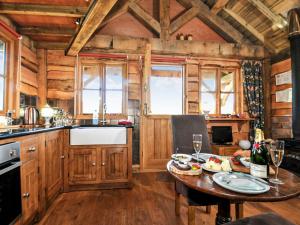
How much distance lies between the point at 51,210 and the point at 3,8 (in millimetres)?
2315

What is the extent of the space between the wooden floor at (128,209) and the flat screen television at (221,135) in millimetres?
1504

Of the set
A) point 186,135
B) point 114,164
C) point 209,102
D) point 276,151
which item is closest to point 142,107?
point 114,164

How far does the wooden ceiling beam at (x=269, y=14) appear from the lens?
10.5 ft

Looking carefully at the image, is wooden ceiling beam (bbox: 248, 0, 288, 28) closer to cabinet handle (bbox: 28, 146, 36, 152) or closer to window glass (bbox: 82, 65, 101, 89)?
window glass (bbox: 82, 65, 101, 89)

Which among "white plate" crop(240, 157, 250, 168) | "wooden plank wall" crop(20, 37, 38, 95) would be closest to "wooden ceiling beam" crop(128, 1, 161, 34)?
"wooden plank wall" crop(20, 37, 38, 95)

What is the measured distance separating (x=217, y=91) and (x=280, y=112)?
49.1 inches

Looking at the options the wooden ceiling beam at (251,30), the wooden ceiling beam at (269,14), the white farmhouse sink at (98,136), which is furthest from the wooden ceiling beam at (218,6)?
the white farmhouse sink at (98,136)

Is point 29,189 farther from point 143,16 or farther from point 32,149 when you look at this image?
point 143,16

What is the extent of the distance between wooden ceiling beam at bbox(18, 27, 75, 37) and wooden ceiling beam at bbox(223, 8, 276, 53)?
2.98 meters

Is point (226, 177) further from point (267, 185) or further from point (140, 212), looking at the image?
point (140, 212)

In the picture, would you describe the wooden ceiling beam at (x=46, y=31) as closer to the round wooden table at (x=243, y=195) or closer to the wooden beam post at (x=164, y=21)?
the wooden beam post at (x=164, y=21)

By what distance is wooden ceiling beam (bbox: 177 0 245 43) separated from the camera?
12.1ft

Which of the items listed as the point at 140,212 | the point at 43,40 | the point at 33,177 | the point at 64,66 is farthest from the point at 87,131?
the point at 43,40

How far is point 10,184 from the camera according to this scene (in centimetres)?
131
